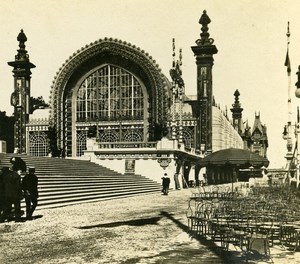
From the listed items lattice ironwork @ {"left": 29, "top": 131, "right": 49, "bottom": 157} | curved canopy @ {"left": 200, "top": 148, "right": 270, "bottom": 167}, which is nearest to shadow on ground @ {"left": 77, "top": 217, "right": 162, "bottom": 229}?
curved canopy @ {"left": 200, "top": 148, "right": 270, "bottom": 167}

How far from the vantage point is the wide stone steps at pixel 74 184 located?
21484 mm

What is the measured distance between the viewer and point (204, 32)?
50.2 meters

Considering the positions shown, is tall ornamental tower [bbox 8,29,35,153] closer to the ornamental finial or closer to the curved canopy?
the ornamental finial

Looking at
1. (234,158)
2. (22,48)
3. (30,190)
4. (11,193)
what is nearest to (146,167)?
(234,158)

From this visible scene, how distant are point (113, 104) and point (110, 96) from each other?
2.73 feet

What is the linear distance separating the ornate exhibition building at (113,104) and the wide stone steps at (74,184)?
1452 cm

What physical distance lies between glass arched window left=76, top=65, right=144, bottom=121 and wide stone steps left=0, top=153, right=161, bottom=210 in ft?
52.6

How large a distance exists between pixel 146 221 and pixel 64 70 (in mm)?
38240

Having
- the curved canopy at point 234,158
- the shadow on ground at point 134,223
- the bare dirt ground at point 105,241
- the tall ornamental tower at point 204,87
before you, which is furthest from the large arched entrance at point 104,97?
the shadow on ground at point 134,223

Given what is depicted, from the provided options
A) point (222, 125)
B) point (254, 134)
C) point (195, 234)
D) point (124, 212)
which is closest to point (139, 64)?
point (222, 125)

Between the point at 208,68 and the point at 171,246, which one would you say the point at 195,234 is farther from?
the point at 208,68

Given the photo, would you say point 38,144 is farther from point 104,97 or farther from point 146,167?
point 146,167

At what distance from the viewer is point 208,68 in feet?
162

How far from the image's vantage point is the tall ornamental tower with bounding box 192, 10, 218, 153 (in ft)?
160
